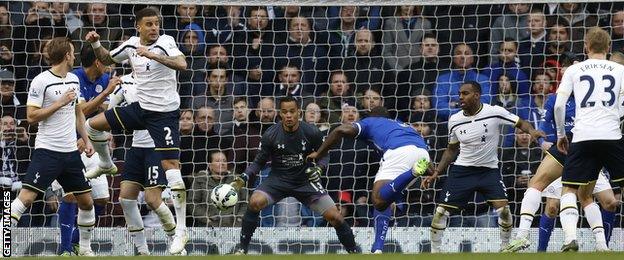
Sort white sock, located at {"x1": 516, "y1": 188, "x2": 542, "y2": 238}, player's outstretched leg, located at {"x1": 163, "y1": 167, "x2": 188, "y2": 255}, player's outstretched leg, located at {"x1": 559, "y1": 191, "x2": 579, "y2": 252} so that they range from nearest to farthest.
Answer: player's outstretched leg, located at {"x1": 559, "y1": 191, "x2": 579, "y2": 252} → player's outstretched leg, located at {"x1": 163, "y1": 167, "x2": 188, "y2": 255} → white sock, located at {"x1": 516, "y1": 188, "x2": 542, "y2": 238}

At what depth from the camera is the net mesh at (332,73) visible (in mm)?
15883

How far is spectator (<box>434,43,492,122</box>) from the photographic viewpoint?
15.9 m

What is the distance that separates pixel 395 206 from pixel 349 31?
6.85 ft

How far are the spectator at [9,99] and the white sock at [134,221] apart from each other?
9.14ft

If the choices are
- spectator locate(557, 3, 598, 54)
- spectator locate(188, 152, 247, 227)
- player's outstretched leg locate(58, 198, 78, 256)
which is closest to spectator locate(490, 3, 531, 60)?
spectator locate(557, 3, 598, 54)

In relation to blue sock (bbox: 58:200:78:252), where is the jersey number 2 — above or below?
above

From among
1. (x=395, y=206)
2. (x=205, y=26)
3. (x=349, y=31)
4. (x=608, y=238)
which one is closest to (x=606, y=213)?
(x=608, y=238)

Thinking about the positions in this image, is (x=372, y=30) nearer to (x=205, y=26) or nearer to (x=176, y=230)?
(x=205, y=26)

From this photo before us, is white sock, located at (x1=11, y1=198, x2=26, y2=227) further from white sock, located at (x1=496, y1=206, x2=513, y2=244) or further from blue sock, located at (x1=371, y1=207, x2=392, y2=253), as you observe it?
white sock, located at (x1=496, y1=206, x2=513, y2=244)

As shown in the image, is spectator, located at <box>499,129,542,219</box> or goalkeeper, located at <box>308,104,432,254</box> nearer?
goalkeeper, located at <box>308,104,432,254</box>

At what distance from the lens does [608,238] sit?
13711 millimetres

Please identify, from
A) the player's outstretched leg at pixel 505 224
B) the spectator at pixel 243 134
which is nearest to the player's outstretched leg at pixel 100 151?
the spectator at pixel 243 134

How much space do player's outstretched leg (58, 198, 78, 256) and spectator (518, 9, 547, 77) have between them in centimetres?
541

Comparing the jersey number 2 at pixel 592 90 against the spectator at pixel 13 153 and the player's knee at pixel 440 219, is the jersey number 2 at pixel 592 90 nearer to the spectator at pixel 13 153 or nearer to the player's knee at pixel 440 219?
the player's knee at pixel 440 219
